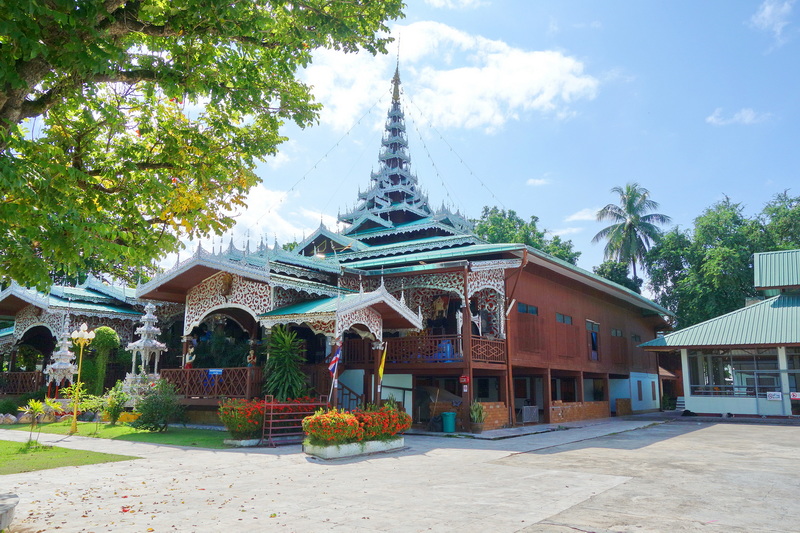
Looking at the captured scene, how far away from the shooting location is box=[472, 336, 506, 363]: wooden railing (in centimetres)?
1952

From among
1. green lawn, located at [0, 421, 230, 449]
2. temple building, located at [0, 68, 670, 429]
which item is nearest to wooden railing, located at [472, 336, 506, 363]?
temple building, located at [0, 68, 670, 429]

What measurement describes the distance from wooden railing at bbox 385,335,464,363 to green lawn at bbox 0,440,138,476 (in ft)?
31.4

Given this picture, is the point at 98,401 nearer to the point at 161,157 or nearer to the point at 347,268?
the point at 347,268

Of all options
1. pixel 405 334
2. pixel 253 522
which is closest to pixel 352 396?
pixel 405 334

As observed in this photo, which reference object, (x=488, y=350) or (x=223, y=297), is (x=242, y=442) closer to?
(x=223, y=297)

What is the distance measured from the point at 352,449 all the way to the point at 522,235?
3668 centimetres

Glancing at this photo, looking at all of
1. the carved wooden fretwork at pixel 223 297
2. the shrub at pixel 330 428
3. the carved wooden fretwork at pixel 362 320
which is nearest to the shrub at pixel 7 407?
the carved wooden fretwork at pixel 223 297

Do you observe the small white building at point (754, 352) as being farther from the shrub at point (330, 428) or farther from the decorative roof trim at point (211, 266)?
the shrub at point (330, 428)

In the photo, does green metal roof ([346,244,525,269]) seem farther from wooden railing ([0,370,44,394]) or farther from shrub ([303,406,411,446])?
wooden railing ([0,370,44,394])

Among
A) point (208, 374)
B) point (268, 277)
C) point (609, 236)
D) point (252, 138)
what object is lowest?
point (208, 374)

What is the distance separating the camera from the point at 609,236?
48.7 metres

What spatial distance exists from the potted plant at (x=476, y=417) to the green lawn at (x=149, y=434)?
292 inches

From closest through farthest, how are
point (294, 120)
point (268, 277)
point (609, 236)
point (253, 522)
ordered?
point (253, 522)
point (294, 120)
point (268, 277)
point (609, 236)

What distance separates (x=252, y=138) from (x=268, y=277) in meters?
7.88
